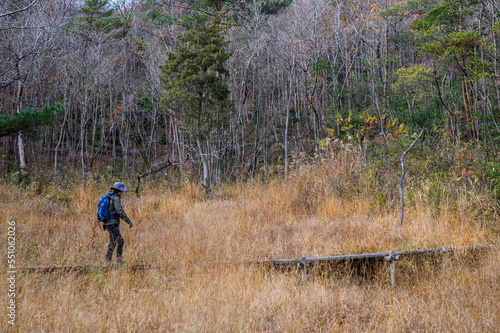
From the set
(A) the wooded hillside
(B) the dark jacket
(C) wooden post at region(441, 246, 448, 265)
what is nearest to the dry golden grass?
(C) wooden post at region(441, 246, 448, 265)

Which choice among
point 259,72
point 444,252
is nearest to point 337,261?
point 444,252

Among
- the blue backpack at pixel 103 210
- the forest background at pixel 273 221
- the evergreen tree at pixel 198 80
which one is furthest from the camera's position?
the evergreen tree at pixel 198 80

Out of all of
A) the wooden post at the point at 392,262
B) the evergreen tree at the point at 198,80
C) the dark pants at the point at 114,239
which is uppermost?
the evergreen tree at the point at 198,80

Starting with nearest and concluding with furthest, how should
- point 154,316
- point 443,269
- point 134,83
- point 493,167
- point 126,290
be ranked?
1. point 154,316
2. point 126,290
3. point 443,269
4. point 493,167
5. point 134,83

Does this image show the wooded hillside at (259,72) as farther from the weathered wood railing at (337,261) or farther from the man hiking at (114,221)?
the weathered wood railing at (337,261)

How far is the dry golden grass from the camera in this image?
315 cm

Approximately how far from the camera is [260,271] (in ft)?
13.8

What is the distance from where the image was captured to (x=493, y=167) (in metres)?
5.80

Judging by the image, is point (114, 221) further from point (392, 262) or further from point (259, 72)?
point (259, 72)

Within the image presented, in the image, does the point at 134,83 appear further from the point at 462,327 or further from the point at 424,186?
the point at 462,327

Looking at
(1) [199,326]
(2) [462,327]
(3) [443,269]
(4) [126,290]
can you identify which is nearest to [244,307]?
(1) [199,326]

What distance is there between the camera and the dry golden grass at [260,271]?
10.3 feet

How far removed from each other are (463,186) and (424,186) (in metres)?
0.63

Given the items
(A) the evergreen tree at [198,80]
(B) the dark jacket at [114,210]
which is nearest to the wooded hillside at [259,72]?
(A) the evergreen tree at [198,80]
